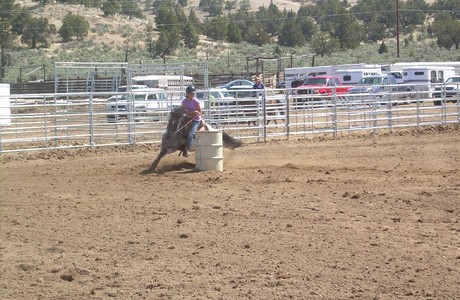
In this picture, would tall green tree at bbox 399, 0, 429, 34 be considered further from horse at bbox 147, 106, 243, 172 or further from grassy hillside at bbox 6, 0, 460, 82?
horse at bbox 147, 106, 243, 172

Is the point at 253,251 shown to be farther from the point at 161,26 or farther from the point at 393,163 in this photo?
the point at 161,26

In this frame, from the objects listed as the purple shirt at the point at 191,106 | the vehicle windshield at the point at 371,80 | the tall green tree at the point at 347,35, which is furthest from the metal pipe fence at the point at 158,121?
the tall green tree at the point at 347,35

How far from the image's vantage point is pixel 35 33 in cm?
6838

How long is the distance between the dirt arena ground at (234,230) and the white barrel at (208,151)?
27cm

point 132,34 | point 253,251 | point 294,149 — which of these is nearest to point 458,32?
point 132,34

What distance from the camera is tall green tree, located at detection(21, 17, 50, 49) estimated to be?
224 feet

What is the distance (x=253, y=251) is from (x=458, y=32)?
69.7 metres

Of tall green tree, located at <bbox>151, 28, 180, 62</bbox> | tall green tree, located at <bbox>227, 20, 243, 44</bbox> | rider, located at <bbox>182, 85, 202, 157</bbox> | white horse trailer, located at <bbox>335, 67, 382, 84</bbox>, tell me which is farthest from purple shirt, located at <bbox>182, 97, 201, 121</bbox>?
A: tall green tree, located at <bbox>227, 20, 243, 44</bbox>

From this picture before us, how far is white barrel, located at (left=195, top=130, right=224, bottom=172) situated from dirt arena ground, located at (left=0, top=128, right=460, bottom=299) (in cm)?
27

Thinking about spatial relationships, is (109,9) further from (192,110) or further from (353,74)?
(192,110)

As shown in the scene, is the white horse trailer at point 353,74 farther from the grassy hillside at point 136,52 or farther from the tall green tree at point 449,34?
the tall green tree at point 449,34

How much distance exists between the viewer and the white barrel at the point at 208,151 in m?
15.1

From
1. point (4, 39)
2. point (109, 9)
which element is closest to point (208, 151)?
point (4, 39)

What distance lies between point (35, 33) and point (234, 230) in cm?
6142
